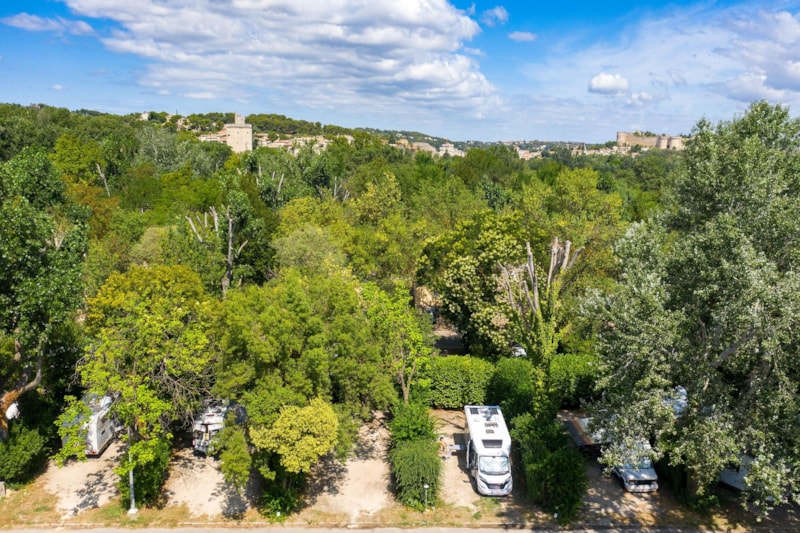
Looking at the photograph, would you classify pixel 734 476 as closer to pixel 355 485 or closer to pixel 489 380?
pixel 489 380

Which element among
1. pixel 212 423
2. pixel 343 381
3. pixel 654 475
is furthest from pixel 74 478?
pixel 654 475

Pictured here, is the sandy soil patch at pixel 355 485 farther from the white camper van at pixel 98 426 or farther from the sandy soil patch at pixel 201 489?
the white camper van at pixel 98 426

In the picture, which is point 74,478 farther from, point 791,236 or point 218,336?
point 791,236

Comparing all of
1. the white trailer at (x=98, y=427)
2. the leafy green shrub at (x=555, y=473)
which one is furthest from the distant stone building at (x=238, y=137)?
the leafy green shrub at (x=555, y=473)

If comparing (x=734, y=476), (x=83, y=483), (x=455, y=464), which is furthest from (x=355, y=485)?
(x=734, y=476)

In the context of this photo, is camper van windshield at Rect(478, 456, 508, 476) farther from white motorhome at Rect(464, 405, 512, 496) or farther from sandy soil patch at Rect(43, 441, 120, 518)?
sandy soil patch at Rect(43, 441, 120, 518)

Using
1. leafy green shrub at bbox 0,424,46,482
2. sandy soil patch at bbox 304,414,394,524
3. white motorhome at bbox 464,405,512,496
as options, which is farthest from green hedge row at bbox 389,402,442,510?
leafy green shrub at bbox 0,424,46,482
